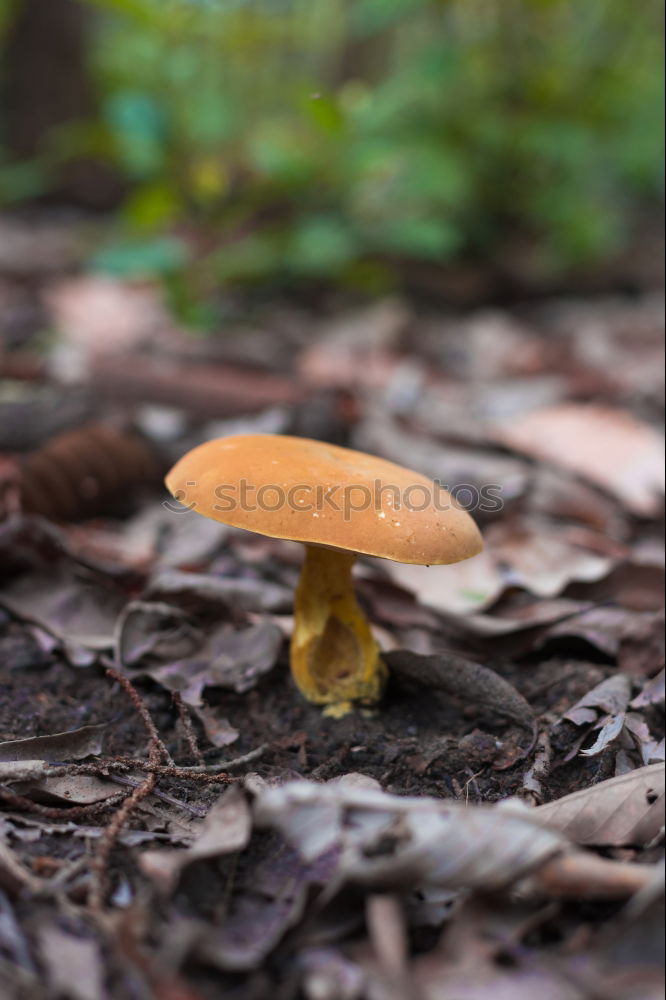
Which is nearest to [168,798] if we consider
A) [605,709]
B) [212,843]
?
[212,843]

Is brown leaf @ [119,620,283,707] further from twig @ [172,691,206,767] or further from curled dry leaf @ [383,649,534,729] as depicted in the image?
curled dry leaf @ [383,649,534,729]

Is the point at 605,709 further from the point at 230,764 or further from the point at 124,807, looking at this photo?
the point at 124,807

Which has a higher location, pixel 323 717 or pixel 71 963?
pixel 71 963

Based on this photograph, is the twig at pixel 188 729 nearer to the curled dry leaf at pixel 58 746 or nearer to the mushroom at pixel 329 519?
the curled dry leaf at pixel 58 746

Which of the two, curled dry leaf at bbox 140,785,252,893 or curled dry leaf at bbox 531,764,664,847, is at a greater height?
curled dry leaf at bbox 140,785,252,893

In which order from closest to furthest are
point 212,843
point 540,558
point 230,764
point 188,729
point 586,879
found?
point 586,879 < point 212,843 < point 230,764 < point 188,729 < point 540,558

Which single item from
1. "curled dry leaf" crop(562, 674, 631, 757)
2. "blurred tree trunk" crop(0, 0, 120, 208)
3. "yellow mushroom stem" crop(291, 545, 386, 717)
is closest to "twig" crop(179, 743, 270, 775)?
"yellow mushroom stem" crop(291, 545, 386, 717)

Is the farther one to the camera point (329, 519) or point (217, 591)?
point (217, 591)
